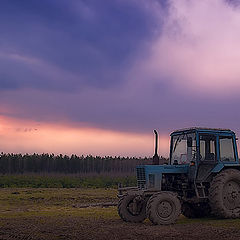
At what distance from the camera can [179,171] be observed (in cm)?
1455

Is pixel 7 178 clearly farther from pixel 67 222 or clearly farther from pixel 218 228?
pixel 218 228

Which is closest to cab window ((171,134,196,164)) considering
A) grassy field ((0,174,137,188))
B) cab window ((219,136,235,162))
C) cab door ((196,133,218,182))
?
cab door ((196,133,218,182))

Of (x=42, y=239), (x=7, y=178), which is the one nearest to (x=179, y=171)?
(x=42, y=239)

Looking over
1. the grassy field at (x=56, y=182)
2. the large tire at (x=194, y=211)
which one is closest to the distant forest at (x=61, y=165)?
the grassy field at (x=56, y=182)

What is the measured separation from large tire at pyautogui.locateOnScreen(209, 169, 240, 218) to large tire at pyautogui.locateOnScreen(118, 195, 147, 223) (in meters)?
2.31

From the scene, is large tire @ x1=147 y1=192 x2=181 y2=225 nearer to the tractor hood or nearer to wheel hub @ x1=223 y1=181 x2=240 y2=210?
the tractor hood

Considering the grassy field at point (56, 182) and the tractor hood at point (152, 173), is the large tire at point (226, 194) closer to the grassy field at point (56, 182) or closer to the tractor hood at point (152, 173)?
the tractor hood at point (152, 173)

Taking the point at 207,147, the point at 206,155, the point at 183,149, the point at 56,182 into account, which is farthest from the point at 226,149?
the point at 56,182

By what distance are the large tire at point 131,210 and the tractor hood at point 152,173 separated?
1.84ft

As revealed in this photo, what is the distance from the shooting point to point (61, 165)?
63.0 m

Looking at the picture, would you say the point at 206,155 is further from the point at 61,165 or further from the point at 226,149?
the point at 61,165

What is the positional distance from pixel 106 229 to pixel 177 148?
4.48 m

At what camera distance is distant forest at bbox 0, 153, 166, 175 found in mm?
59875

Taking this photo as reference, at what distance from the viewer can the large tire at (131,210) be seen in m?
14.1
